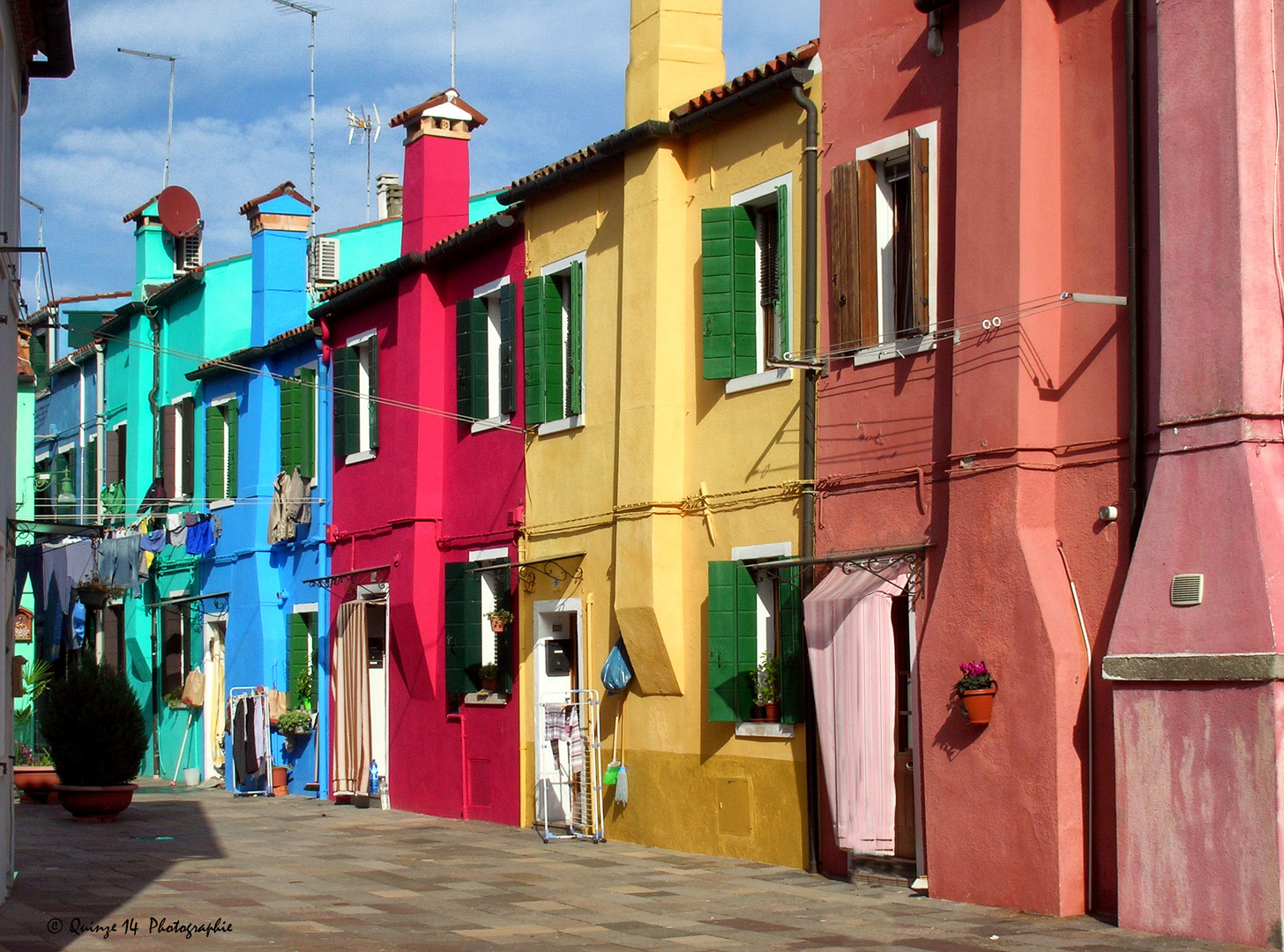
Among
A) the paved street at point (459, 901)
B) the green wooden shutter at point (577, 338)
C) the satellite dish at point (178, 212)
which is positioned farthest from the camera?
the satellite dish at point (178, 212)

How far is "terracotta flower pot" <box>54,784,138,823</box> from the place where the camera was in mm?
19344

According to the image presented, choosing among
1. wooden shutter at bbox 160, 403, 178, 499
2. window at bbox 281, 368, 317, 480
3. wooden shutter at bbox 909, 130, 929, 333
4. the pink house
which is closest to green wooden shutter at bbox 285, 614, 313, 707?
the pink house

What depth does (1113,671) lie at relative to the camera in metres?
10.7

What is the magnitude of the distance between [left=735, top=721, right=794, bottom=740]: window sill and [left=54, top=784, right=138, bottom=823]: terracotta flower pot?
8.54 m

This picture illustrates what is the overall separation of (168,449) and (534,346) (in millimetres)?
13057

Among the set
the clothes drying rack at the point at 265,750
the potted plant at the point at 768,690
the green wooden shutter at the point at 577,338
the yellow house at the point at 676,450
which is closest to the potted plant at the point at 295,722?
the clothes drying rack at the point at 265,750

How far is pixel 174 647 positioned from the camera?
2852cm

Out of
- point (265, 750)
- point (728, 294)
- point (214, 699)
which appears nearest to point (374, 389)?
point (265, 750)

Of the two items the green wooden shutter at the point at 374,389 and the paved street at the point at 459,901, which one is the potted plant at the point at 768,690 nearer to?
→ the paved street at the point at 459,901

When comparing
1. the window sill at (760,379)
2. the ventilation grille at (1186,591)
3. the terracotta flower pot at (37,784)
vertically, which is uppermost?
the window sill at (760,379)

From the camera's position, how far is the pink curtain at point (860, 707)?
12.9 m

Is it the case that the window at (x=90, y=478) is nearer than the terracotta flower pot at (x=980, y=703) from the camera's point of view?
No

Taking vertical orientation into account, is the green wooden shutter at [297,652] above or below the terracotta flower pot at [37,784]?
above

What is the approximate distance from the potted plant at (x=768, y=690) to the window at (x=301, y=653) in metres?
11.1
